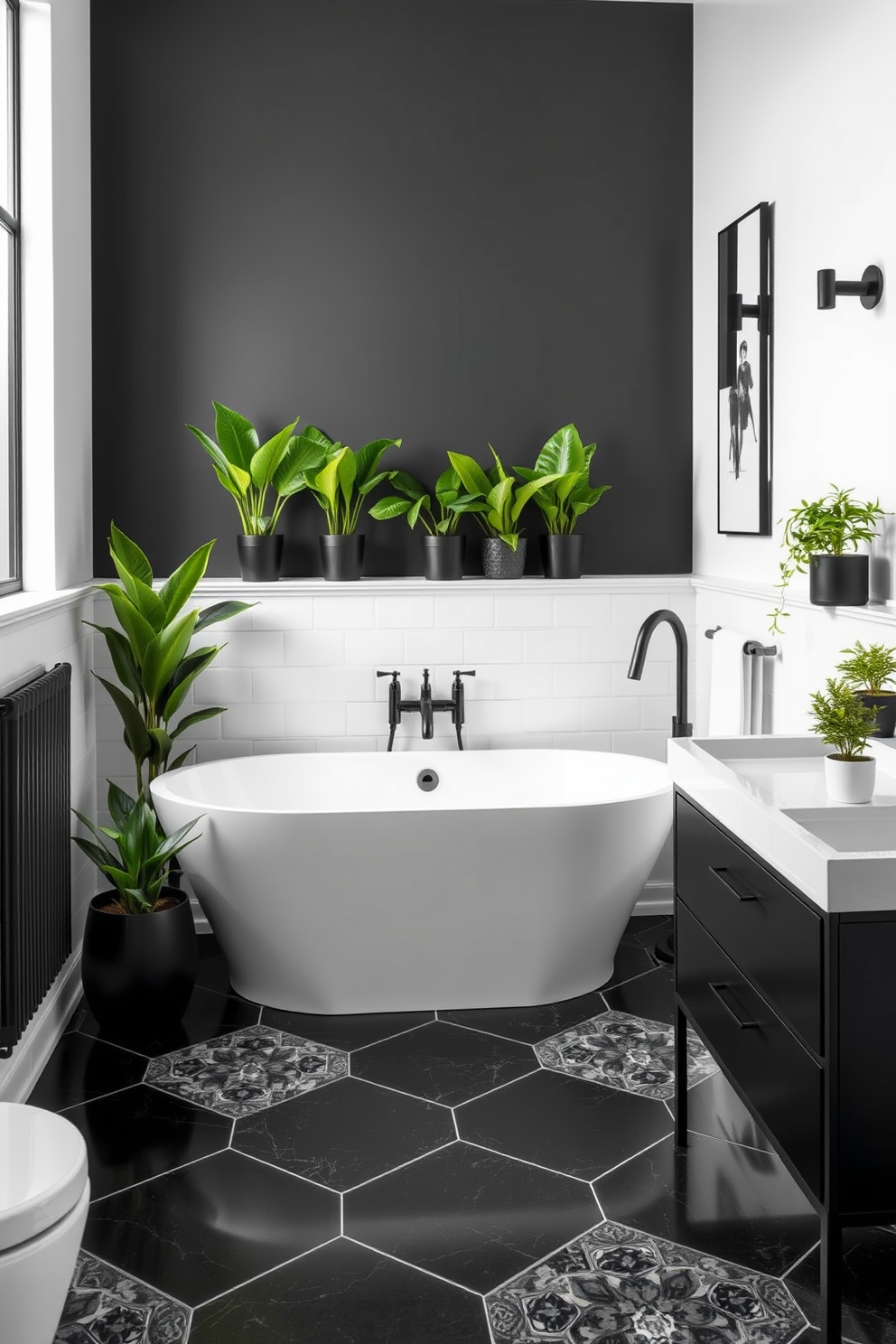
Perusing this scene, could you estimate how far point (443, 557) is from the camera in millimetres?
4320

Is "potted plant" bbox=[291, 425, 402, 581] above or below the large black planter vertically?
above

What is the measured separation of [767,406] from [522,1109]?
7.20 feet

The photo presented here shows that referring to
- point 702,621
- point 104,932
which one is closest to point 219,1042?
point 104,932

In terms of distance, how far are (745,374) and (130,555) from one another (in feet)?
6.75

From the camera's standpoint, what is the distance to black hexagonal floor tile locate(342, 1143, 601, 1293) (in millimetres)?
2369

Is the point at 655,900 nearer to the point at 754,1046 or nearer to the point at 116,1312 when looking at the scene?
the point at 754,1046

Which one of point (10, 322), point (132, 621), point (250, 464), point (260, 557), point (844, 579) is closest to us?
point (844, 579)

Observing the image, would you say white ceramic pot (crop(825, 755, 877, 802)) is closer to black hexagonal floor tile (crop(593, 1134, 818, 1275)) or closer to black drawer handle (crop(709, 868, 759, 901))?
black drawer handle (crop(709, 868, 759, 901))

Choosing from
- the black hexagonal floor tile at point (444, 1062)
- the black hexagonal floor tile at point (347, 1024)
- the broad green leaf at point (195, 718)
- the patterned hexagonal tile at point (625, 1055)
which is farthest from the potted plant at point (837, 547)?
the broad green leaf at point (195, 718)

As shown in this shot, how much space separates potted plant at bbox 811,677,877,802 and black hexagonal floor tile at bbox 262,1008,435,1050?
166 cm

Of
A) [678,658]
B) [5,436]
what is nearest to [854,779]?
[678,658]

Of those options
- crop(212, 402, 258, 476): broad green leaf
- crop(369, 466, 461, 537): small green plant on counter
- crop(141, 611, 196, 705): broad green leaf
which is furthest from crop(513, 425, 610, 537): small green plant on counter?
crop(141, 611, 196, 705): broad green leaf

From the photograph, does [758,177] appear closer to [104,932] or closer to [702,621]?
[702,621]

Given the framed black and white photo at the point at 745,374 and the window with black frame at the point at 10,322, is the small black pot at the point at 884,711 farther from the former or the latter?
the window with black frame at the point at 10,322
